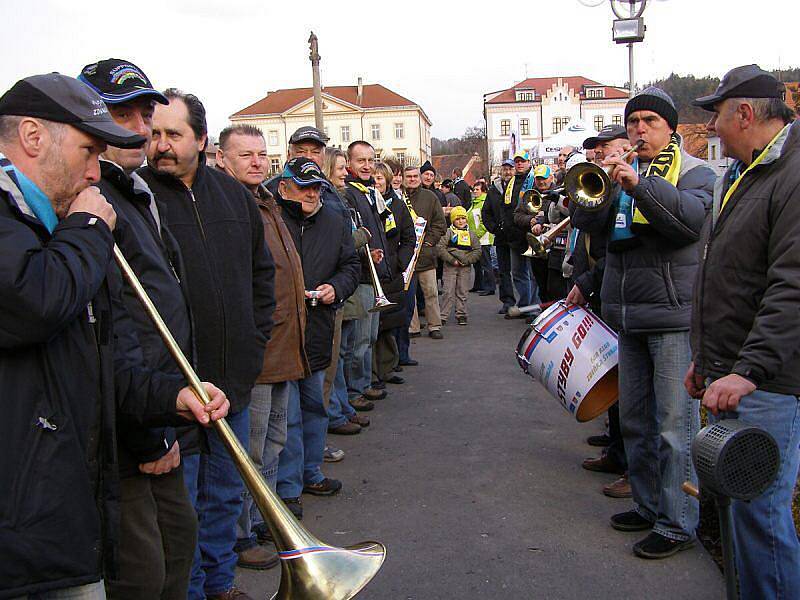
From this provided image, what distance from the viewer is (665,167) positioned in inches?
166

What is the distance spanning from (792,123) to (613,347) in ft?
6.37

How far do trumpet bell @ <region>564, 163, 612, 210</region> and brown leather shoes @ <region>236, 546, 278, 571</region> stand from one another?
266 centimetres

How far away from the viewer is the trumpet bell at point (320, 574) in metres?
2.62

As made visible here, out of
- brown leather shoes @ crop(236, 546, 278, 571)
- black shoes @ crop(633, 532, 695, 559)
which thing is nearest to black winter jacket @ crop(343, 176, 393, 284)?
brown leather shoes @ crop(236, 546, 278, 571)

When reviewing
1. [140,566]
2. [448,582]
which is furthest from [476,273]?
[140,566]

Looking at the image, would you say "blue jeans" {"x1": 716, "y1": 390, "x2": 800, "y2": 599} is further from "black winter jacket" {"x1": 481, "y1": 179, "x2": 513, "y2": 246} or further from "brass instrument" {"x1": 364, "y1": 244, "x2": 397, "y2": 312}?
"black winter jacket" {"x1": 481, "y1": 179, "x2": 513, "y2": 246}

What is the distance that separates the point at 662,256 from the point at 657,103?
86cm

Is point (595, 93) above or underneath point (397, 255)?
above

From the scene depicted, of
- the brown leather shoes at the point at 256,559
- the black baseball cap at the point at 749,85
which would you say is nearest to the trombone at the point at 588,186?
the black baseball cap at the point at 749,85

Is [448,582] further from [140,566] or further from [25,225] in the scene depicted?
[25,225]

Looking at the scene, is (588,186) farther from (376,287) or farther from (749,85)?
(376,287)

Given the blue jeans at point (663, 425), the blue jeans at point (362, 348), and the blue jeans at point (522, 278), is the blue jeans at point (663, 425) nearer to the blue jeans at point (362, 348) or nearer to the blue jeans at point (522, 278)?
the blue jeans at point (362, 348)

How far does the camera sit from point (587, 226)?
4586 mm

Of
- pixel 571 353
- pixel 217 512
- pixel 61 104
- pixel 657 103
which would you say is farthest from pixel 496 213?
pixel 61 104
